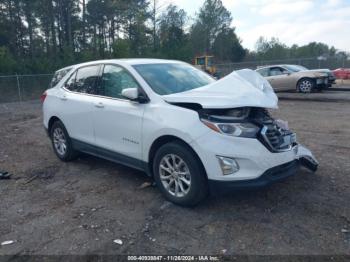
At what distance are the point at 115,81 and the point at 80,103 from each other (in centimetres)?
86

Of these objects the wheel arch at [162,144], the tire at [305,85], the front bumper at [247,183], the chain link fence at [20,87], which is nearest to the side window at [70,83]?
the wheel arch at [162,144]

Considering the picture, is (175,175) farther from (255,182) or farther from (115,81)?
(115,81)

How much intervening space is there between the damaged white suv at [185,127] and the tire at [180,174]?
0.01 metres

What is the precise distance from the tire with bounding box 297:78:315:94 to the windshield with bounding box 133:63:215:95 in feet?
40.0

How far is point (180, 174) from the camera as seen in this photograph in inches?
157

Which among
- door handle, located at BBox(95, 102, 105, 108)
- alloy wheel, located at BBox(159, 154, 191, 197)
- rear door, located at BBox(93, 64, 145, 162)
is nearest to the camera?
alloy wheel, located at BBox(159, 154, 191, 197)

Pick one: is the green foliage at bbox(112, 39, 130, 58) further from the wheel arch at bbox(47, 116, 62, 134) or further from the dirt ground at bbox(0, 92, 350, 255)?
the dirt ground at bbox(0, 92, 350, 255)

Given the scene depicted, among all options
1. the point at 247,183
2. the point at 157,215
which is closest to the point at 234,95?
the point at 247,183

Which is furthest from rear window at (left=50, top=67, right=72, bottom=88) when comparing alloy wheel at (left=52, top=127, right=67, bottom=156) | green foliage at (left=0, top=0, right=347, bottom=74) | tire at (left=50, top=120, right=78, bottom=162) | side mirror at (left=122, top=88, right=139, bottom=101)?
green foliage at (left=0, top=0, right=347, bottom=74)

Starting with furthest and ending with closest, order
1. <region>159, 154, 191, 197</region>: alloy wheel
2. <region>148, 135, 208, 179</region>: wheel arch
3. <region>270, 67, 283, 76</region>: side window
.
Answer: <region>270, 67, 283, 76</region>: side window → <region>159, 154, 191, 197</region>: alloy wheel → <region>148, 135, 208, 179</region>: wheel arch

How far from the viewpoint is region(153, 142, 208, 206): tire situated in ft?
12.5

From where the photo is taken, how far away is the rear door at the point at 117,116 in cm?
446

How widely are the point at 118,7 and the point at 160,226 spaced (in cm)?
4078

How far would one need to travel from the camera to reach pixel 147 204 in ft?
13.9
